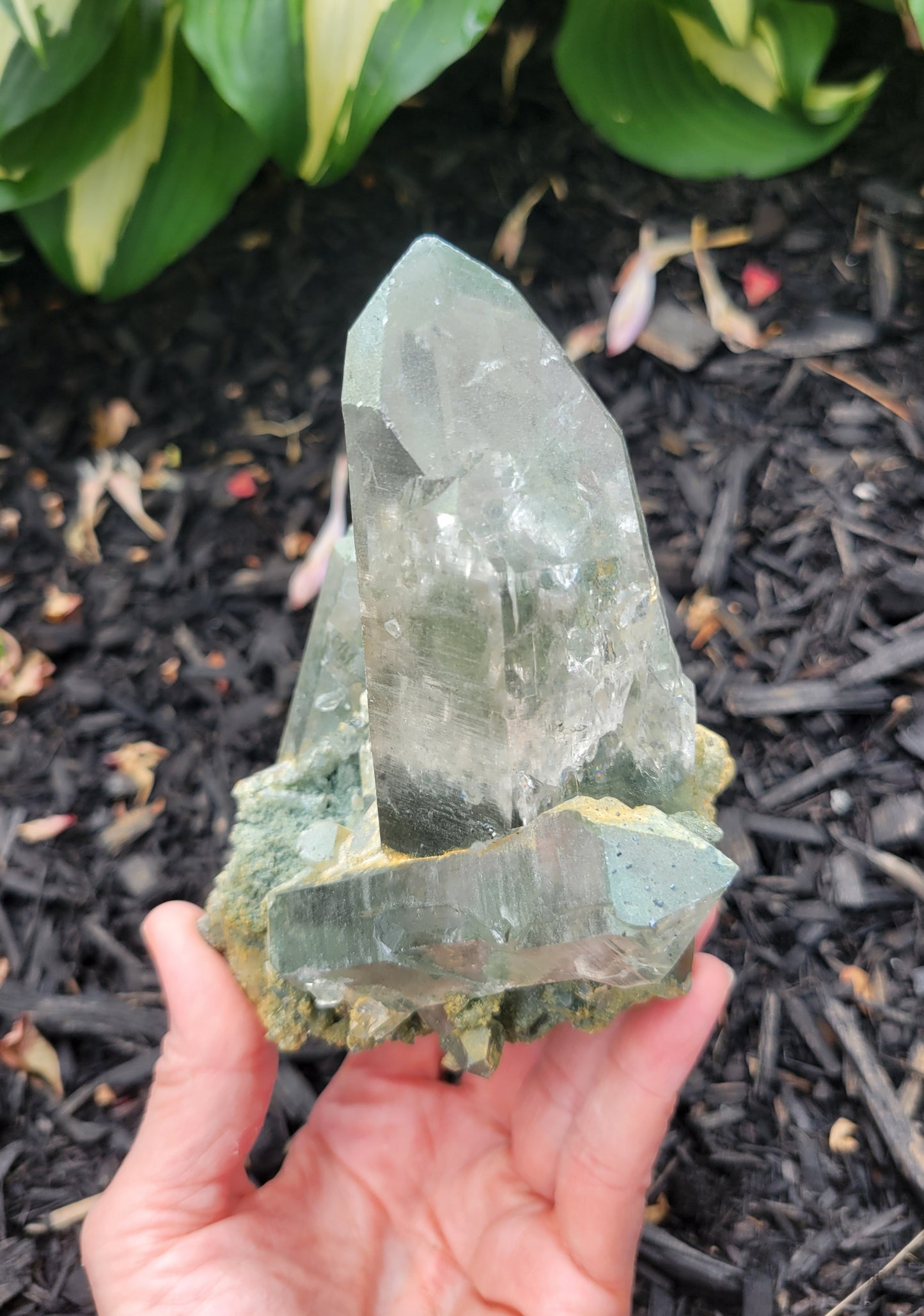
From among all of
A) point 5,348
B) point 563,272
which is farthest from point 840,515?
point 5,348

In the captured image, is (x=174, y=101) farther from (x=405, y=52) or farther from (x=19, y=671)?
(x=19, y=671)

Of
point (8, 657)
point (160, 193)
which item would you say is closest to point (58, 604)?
point (8, 657)

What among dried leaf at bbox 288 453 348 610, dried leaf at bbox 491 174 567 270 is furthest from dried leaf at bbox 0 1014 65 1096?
→ dried leaf at bbox 491 174 567 270

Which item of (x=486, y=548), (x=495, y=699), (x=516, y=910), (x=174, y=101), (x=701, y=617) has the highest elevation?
(x=174, y=101)

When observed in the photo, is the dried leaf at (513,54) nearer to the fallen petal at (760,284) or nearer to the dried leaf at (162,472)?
the fallen petal at (760,284)

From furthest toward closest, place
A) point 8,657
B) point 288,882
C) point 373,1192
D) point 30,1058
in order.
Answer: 1. point 8,657
2. point 30,1058
3. point 373,1192
4. point 288,882

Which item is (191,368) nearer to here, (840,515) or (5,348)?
(5,348)
